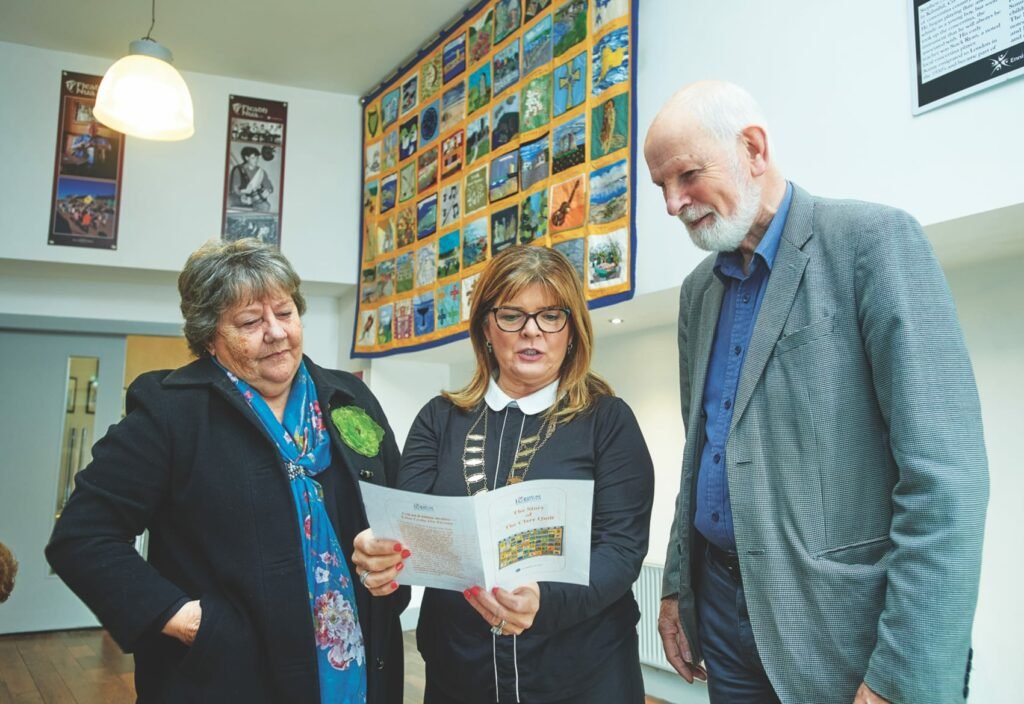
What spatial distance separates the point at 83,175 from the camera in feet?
17.3

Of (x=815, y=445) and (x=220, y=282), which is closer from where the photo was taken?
(x=815, y=445)

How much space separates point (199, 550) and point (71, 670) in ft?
13.6

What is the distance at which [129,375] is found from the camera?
285 inches

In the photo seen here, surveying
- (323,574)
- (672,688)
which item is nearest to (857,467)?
(323,574)

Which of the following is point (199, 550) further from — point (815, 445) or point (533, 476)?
point (815, 445)

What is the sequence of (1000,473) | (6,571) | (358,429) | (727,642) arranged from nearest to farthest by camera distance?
(727,642), (358,429), (6,571), (1000,473)

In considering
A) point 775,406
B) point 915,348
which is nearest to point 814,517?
point 775,406

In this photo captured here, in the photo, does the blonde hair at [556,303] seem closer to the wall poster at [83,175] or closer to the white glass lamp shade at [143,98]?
the white glass lamp shade at [143,98]

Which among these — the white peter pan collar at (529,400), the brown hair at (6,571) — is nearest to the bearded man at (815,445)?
the white peter pan collar at (529,400)

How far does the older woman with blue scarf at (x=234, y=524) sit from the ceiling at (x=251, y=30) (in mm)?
3876

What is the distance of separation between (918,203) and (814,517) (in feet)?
4.83

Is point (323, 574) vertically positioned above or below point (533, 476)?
below

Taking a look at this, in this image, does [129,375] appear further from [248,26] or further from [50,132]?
[248,26]

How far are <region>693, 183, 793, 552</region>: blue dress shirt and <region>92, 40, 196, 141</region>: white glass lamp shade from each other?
123 inches
